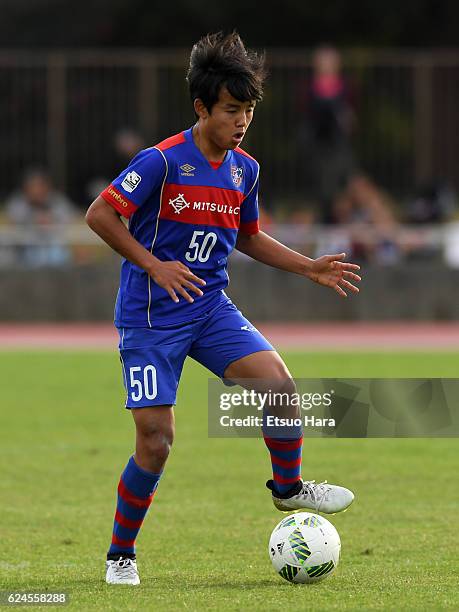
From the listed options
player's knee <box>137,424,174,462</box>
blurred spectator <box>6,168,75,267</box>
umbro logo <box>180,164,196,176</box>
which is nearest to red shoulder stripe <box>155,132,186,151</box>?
umbro logo <box>180,164,196,176</box>

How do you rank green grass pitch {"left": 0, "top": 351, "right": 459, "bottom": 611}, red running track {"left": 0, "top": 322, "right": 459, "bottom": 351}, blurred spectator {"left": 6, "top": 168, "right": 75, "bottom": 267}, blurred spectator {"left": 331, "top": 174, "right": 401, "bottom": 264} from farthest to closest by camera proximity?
blurred spectator {"left": 6, "top": 168, "right": 75, "bottom": 267} < blurred spectator {"left": 331, "top": 174, "right": 401, "bottom": 264} < red running track {"left": 0, "top": 322, "right": 459, "bottom": 351} < green grass pitch {"left": 0, "top": 351, "right": 459, "bottom": 611}

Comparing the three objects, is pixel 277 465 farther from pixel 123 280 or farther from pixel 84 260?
pixel 84 260

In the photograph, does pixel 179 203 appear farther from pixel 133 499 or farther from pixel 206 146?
pixel 133 499

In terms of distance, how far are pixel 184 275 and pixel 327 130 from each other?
13.2m

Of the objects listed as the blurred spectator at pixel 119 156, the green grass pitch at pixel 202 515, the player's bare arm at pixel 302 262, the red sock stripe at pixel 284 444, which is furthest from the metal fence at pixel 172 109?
the red sock stripe at pixel 284 444

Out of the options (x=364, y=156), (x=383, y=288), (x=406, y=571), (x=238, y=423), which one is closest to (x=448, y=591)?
(x=406, y=571)

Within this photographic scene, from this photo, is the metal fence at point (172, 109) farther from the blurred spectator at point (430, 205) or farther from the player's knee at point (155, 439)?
the player's knee at point (155, 439)

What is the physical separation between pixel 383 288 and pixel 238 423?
11.8m

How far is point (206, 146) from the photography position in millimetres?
6078

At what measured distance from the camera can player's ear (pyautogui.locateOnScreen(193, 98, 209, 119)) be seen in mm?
6004

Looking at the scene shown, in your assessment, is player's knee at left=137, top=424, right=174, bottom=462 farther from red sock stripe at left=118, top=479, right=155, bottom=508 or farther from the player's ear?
the player's ear

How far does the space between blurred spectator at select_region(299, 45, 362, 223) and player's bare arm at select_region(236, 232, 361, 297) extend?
12.1 meters

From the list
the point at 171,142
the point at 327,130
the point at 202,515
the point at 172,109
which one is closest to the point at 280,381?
the point at 171,142

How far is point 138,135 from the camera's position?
20156mm
